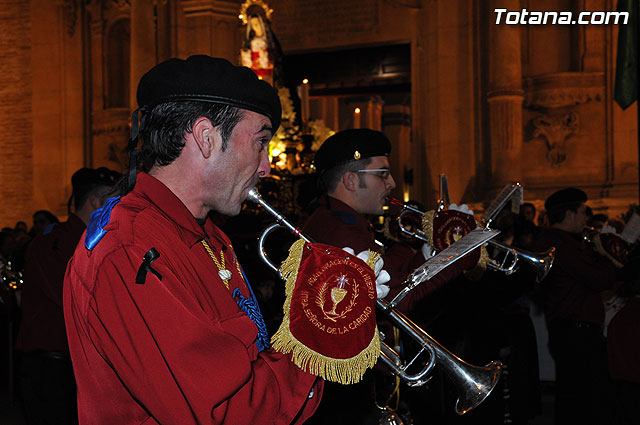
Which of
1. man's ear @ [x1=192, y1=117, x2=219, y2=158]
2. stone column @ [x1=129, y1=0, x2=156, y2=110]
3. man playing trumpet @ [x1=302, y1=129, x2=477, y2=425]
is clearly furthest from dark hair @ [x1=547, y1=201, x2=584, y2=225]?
stone column @ [x1=129, y1=0, x2=156, y2=110]

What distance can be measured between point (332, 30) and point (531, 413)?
10530 millimetres

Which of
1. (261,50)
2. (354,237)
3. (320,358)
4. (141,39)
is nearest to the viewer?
(320,358)

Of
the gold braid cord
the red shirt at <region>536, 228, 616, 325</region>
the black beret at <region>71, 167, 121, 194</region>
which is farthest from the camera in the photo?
the red shirt at <region>536, 228, 616, 325</region>

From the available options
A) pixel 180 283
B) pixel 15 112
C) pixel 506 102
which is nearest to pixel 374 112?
pixel 15 112

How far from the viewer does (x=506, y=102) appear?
12.6 meters

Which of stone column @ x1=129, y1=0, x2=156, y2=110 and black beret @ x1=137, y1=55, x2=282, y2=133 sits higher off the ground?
stone column @ x1=129, y1=0, x2=156, y2=110

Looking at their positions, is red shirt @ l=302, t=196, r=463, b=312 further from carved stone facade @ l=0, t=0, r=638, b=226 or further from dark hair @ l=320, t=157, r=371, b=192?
carved stone facade @ l=0, t=0, r=638, b=226

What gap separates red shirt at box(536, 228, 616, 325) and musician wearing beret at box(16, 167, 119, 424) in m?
3.90

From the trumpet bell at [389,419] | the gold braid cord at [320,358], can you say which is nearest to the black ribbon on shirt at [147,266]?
the gold braid cord at [320,358]

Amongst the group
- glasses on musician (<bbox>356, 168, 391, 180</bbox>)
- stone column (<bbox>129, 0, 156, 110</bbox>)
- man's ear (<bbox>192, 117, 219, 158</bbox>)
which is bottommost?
glasses on musician (<bbox>356, 168, 391, 180</bbox>)

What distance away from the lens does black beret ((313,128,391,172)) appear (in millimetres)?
4126

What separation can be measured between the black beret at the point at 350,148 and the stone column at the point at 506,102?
28.9 feet

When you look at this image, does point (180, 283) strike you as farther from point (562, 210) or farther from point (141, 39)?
point (141, 39)

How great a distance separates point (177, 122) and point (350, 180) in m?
2.36
